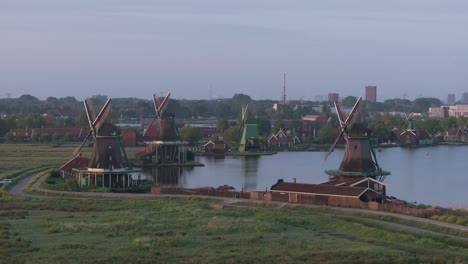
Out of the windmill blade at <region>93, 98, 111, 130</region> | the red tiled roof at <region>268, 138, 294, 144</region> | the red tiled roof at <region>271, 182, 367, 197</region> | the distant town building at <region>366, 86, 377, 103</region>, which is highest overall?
the distant town building at <region>366, 86, 377, 103</region>

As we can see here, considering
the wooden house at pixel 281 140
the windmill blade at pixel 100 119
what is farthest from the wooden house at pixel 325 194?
the wooden house at pixel 281 140

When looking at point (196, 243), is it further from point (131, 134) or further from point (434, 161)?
point (131, 134)

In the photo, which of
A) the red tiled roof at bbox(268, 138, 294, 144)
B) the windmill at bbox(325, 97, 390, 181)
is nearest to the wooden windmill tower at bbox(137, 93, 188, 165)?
the red tiled roof at bbox(268, 138, 294, 144)

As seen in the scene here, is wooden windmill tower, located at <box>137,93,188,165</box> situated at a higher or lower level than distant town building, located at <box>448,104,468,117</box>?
lower

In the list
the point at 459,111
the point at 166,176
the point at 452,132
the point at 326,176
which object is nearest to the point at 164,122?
the point at 166,176

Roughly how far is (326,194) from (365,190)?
1113 millimetres

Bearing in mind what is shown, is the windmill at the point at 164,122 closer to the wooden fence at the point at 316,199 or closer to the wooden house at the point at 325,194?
the wooden fence at the point at 316,199

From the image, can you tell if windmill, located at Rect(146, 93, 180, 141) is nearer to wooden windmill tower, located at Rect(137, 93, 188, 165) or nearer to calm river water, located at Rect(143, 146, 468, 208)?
wooden windmill tower, located at Rect(137, 93, 188, 165)

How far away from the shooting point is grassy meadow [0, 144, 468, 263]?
1510 centimetres

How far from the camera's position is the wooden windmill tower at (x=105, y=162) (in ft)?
101

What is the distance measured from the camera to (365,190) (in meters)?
24.1

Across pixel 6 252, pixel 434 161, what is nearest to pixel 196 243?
pixel 6 252

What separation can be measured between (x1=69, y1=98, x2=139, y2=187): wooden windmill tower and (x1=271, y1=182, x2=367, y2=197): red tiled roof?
7.46 meters

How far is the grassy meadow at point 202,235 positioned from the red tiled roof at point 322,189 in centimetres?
166
